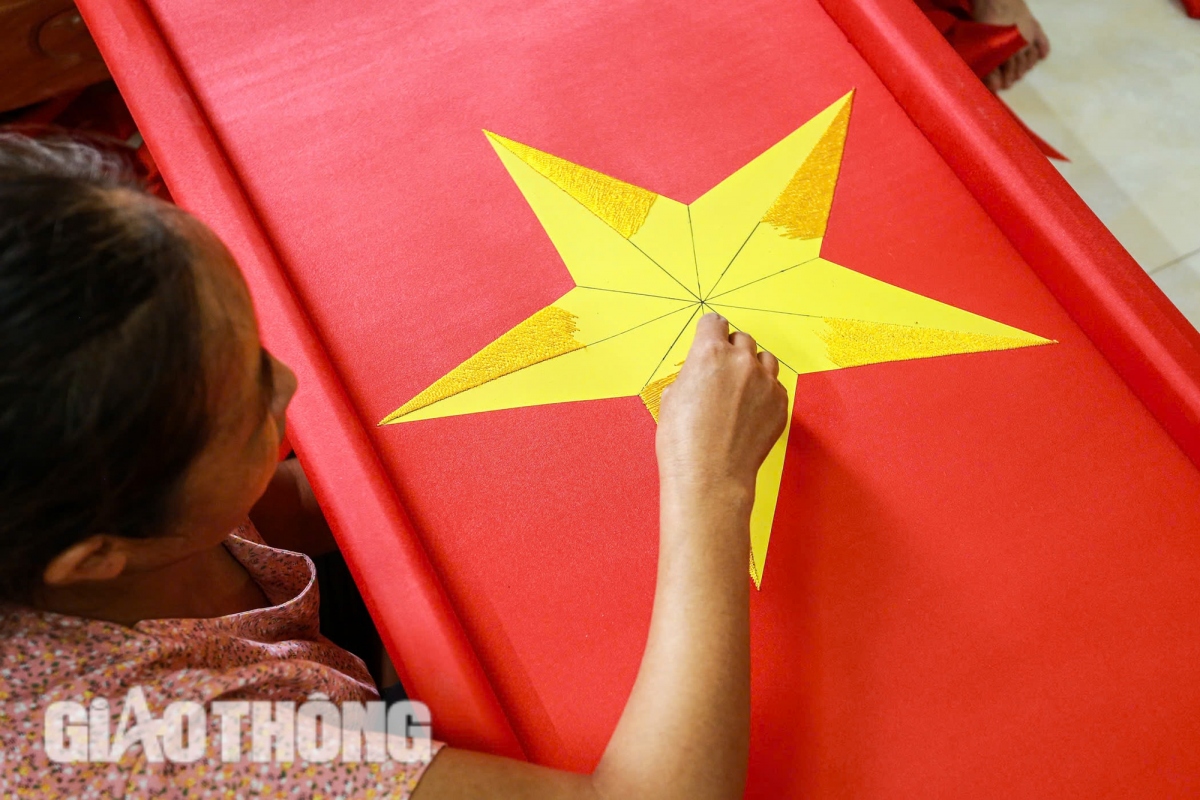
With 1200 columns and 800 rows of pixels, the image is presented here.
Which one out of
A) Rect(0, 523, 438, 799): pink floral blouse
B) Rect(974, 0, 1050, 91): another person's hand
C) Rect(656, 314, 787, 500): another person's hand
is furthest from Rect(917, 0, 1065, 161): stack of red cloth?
Rect(0, 523, 438, 799): pink floral blouse

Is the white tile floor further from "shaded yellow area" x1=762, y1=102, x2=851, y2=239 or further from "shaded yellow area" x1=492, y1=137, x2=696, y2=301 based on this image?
"shaded yellow area" x1=492, y1=137, x2=696, y2=301

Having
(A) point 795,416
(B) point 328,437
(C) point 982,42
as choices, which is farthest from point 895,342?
(C) point 982,42

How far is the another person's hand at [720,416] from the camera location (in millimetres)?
620

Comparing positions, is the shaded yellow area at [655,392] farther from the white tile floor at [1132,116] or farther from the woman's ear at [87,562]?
the white tile floor at [1132,116]

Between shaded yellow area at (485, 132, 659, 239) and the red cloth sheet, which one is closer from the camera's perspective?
the red cloth sheet

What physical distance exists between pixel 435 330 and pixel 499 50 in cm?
32

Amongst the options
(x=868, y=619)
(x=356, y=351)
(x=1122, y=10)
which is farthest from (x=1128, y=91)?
(x=356, y=351)

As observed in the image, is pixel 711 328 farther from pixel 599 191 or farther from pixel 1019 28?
pixel 1019 28

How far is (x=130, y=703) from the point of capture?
0.46m

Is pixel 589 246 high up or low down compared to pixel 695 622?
up

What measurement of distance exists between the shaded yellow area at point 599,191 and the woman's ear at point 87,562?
48 centimetres

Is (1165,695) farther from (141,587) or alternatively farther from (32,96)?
(32,96)

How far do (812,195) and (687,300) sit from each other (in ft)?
0.55

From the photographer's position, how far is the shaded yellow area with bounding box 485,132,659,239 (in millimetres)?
785
